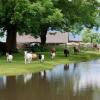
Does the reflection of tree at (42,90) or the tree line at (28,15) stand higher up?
the tree line at (28,15)

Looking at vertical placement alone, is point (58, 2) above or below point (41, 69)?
above

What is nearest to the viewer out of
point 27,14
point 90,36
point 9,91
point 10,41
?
point 9,91

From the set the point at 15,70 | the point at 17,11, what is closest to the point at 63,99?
the point at 15,70

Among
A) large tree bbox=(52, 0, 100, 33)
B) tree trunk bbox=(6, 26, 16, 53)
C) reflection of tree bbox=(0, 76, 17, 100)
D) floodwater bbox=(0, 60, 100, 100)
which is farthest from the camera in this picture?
large tree bbox=(52, 0, 100, 33)

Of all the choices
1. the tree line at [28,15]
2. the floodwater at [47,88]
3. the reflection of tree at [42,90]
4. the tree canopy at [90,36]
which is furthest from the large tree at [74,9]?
the tree canopy at [90,36]

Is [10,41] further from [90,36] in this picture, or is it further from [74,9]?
[90,36]

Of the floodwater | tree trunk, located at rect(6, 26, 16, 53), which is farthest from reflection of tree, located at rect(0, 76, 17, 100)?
tree trunk, located at rect(6, 26, 16, 53)

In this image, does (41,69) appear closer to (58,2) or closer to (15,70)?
(15,70)

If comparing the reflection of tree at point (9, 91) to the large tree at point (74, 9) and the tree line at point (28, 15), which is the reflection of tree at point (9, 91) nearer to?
the tree line at point (28, 15)

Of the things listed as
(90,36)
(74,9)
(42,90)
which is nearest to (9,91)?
(42,90)

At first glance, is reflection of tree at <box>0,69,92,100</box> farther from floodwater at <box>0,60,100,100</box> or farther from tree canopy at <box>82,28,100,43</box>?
tree canopy at <box>82,28,100,43</box>

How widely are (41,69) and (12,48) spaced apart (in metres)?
17.9

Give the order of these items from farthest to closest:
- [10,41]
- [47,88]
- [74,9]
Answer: [74,9] → [10,41] → [47,88]

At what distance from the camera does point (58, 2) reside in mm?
55156
